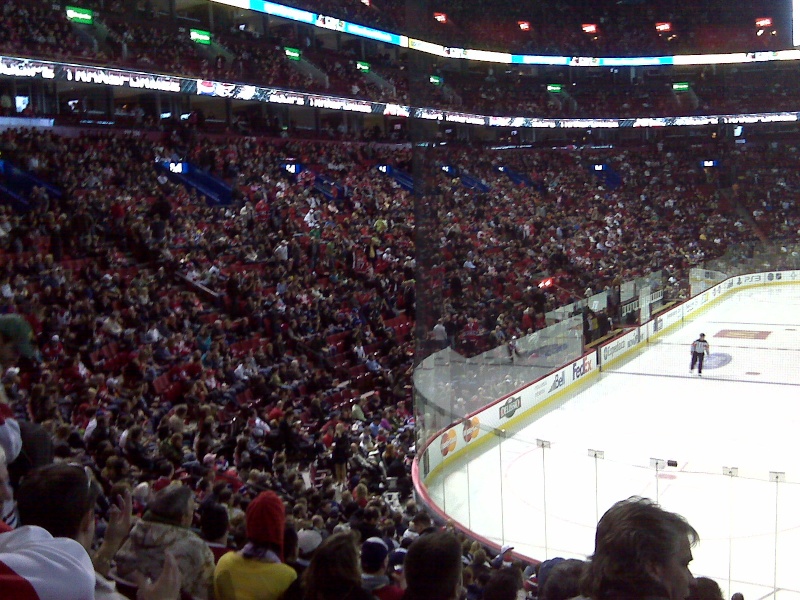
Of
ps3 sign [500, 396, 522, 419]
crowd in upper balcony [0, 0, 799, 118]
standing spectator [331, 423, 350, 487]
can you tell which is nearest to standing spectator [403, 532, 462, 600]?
standing spectator [331, 423, 350, 487]

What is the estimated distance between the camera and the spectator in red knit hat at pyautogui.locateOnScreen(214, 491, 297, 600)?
2506 millimetres

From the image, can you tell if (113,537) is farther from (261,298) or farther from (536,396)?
(261,298)

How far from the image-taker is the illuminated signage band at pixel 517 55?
2048 cm

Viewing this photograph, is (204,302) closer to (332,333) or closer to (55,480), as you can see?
(332,333)

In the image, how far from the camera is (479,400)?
10641 millimetres

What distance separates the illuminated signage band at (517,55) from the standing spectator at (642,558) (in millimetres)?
11828

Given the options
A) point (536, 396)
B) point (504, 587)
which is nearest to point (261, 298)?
point (536, 396)

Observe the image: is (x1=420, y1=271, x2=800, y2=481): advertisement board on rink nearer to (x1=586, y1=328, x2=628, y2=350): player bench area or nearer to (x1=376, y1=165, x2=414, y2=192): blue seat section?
(x1=586, y1=328, x2=628, y2=350): player bench area

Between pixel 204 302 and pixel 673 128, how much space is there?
23.6 m

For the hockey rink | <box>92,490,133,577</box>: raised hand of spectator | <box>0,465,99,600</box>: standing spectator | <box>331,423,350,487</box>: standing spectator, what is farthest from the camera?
<box>331,423,350,487</box>: standing spectator

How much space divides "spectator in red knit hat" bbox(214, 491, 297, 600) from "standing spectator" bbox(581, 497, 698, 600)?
45.7 inches

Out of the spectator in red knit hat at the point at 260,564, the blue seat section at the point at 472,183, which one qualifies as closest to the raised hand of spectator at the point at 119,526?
the spectator in red knit hat at the point at 260,564

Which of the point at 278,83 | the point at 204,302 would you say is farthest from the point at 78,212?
the point at 278,83

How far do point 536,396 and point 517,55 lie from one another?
17857 mm
